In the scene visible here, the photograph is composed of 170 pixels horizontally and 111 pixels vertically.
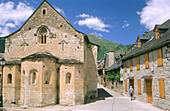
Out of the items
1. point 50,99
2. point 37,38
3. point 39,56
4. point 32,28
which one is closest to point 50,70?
point 39,56

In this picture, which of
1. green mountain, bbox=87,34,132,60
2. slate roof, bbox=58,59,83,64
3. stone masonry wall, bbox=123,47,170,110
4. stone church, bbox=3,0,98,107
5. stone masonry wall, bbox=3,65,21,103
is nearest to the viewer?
stone masonry wall, bbox=123,47,170,110

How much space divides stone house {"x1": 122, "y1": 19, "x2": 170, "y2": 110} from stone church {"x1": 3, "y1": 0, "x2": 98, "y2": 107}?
621 cm

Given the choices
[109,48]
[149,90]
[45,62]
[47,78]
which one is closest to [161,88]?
[149,90]

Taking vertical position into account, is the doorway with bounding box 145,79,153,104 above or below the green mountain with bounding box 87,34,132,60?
below

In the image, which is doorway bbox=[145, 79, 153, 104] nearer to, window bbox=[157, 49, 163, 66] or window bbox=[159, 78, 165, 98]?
window bbox=[159, 78, 165, 98]

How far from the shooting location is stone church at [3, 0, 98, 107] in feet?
49.4

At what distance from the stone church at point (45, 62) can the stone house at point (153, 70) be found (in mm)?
6207

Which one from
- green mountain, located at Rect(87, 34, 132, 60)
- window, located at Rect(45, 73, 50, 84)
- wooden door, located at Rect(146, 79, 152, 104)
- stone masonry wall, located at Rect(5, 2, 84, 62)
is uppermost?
green mountain, located at Rect(87, 34, 132, 60)

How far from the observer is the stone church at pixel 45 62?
1507 cm

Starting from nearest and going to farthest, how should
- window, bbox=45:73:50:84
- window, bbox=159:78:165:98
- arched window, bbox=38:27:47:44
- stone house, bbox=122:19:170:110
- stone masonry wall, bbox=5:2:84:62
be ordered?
stone house, bbox=122:19:170:110
window, bbox=159:78:165:98
window, bbox=45:73:50:84
stone masonry wall, bbox=5:2:84:62
arched window, bbox=38:27:47:44

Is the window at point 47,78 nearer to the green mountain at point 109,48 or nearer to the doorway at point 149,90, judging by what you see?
the doorway at point 149,90

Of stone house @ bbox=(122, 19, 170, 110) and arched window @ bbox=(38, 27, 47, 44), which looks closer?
stone house @ bbox=(122, 19, 170, 110)

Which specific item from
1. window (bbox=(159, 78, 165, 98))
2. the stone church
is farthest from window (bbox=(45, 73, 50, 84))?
window (bbox=(159, 78, 165, 98))

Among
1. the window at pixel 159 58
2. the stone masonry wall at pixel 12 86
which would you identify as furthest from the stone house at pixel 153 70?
the stone masonry wall at pixel 12 86
